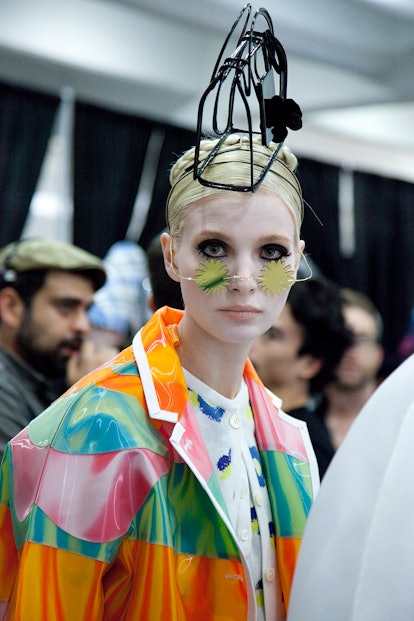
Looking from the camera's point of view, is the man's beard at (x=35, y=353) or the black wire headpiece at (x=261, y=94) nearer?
the black wire headpiece at (x=261, y=94)

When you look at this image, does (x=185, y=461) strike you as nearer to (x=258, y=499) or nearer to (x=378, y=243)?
(x=258, y=499)

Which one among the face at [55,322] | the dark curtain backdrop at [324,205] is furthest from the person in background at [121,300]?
the dark curtain backdrop at [324,205]

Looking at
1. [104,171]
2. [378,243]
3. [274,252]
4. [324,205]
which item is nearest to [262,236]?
[274,252]

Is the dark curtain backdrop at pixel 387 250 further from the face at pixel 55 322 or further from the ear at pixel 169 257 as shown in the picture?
the ear at pixel 169 257

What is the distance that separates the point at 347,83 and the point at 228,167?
3.89 metres

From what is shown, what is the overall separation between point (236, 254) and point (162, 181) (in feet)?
13.2

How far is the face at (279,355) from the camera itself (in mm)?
2529

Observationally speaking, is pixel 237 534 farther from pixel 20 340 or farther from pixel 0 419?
pixel 20 340

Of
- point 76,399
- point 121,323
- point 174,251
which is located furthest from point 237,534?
point 121,323

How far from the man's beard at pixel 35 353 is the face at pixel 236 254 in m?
1.41

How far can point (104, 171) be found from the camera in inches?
196

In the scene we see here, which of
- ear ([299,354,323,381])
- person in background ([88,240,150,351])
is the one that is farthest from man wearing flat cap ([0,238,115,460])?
ear ([299,354,323,381])

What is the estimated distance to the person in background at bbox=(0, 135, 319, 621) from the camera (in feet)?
3.58

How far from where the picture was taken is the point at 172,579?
1.09 meters
